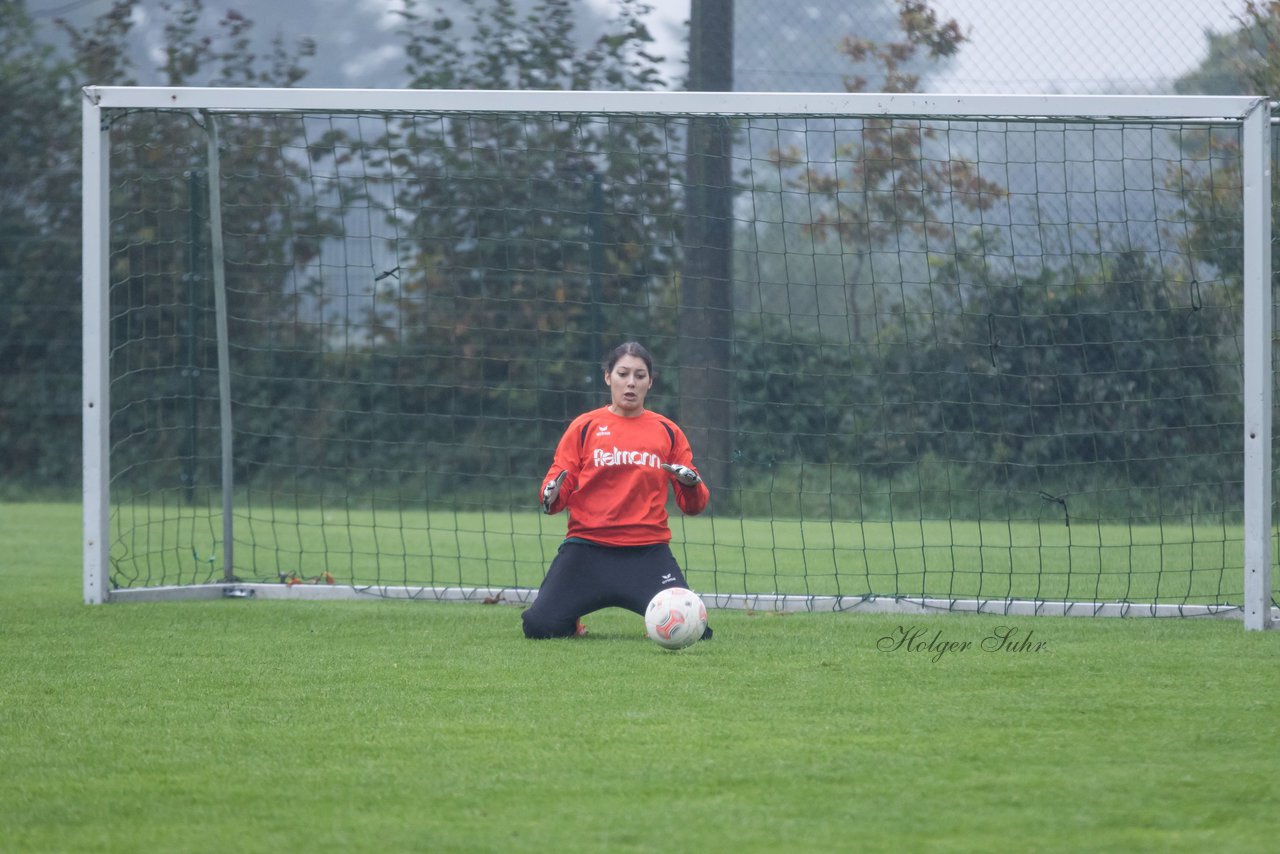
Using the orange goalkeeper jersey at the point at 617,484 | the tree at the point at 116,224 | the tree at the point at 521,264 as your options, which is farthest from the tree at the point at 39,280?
the orange goalkeeper jersey at the point at 617,484

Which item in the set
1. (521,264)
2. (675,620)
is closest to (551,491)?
(675,620)

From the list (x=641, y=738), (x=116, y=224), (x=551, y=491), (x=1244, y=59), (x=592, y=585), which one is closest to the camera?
(x=641, y=738)

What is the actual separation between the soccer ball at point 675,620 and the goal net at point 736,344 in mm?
1622

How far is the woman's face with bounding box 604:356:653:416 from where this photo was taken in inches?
236

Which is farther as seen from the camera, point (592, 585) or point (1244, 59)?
point (1244, 59)

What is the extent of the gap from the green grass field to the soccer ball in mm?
123

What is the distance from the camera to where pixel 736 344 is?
1178 centimetres

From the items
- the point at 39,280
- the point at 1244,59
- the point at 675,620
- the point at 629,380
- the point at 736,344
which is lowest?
the point at 675,620

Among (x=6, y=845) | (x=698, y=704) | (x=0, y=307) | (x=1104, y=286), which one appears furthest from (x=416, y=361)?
(x=6, y=845)

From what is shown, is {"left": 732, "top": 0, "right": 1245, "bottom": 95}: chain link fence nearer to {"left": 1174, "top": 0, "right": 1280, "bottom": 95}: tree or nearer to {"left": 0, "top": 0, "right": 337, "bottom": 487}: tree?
{"left": 1174, "top": 0, "right": 1280, "bottom": 95}: tree

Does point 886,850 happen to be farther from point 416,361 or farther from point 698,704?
point 416,361

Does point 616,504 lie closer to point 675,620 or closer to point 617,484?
point 617,484

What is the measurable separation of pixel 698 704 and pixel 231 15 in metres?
13.9

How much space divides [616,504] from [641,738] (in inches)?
88.1
